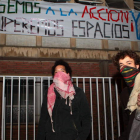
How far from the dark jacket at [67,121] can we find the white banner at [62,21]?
340cm

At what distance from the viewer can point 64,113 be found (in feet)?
8.27

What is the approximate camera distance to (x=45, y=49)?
686 centimetres

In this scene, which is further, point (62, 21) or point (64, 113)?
point (62, 21)

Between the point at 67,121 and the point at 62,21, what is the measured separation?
3.85 meters

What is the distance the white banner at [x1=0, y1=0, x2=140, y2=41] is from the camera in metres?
5.53

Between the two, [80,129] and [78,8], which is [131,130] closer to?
[80,129]

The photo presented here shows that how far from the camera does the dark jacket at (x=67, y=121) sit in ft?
7.98

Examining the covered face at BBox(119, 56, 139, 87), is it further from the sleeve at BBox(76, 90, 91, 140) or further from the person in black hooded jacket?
the sleeve at BBox(76, 90, 91, 140)

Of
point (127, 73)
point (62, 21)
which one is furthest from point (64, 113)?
point (62, 21)

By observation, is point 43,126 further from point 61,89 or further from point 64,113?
point 61,89

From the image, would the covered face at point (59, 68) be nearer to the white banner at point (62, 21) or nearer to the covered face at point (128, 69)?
the covered face at point (128, 69)

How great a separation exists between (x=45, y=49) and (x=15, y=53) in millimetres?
1023

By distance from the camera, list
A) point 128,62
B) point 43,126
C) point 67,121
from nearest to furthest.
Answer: point 128,62 → point 67,121 → point 43,126

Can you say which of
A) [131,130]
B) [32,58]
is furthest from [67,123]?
[32,58]
